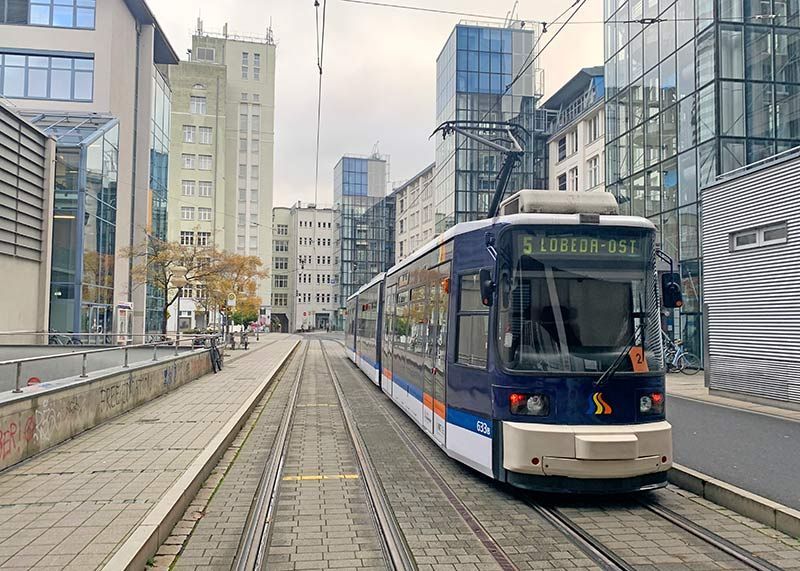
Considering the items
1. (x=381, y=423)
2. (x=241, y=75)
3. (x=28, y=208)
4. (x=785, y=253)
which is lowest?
(x=381, y=423)

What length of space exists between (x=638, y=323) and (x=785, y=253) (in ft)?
29.6

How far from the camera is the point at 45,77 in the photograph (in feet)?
111

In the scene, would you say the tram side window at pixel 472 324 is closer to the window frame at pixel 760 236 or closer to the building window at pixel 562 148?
the window frame at pixel 760 236

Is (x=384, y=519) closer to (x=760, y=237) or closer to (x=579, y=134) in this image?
(x=760, y=237)

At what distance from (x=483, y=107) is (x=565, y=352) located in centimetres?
4501

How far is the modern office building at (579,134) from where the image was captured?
3997 cm

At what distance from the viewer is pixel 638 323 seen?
704cm

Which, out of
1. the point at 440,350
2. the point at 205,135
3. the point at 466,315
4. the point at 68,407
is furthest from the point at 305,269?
the point at 466,315

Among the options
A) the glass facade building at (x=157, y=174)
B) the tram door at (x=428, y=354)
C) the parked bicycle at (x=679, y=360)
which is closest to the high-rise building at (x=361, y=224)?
the glass facade building at (x=157, y=174)

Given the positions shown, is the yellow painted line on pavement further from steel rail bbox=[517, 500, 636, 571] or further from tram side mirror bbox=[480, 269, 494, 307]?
tram side mirror bbox=[480, 269, 494, 307]

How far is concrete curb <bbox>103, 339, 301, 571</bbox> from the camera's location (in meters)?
4.63

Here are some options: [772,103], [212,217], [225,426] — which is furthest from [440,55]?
[225,426]

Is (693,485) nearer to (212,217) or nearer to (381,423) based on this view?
(381,423)

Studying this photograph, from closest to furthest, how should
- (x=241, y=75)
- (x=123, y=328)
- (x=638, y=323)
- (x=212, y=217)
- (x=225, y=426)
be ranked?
(x=638, y=323)
(x=225, y=426)
(x=123, y=328)
(x=212, y=217)
(x=241, y=75)
